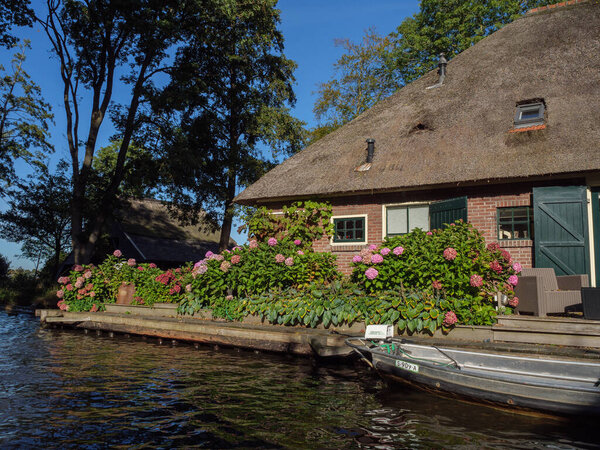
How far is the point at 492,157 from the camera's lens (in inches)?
409

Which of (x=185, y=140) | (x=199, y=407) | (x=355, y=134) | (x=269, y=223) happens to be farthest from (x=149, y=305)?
(x=185, y=140)

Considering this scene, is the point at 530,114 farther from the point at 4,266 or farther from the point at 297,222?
the point at 4,266

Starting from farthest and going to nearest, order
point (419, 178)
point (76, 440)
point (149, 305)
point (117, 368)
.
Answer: point (149, 305), point (419, 178), point (117, 368), point (76, 440)

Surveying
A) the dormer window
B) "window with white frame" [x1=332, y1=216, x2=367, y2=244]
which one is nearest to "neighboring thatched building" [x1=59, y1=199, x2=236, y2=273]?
"window with white frame" [x1=332, y1=216, x2=367, y2=244]

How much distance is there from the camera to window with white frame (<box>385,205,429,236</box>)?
38.0 ft

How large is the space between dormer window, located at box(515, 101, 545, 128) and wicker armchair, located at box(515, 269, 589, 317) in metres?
4.16

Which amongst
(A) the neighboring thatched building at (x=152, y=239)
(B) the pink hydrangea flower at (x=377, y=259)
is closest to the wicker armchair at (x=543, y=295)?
(B) the pink hydrangea flower at (x=377, y=259)

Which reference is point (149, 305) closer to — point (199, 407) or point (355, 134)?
point (199, 407)

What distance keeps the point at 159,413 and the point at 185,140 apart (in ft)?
54.9

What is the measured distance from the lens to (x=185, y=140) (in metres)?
20.3

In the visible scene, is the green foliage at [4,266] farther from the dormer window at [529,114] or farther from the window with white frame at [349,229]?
the dormer window at [529,114]

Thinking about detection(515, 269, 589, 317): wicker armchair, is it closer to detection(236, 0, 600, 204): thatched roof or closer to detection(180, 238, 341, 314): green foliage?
detection(236, 0, 600, 204): thatched roof

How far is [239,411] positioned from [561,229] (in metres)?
7.98

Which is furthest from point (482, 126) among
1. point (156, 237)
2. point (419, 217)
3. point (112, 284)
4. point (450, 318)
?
point (156, 237)
